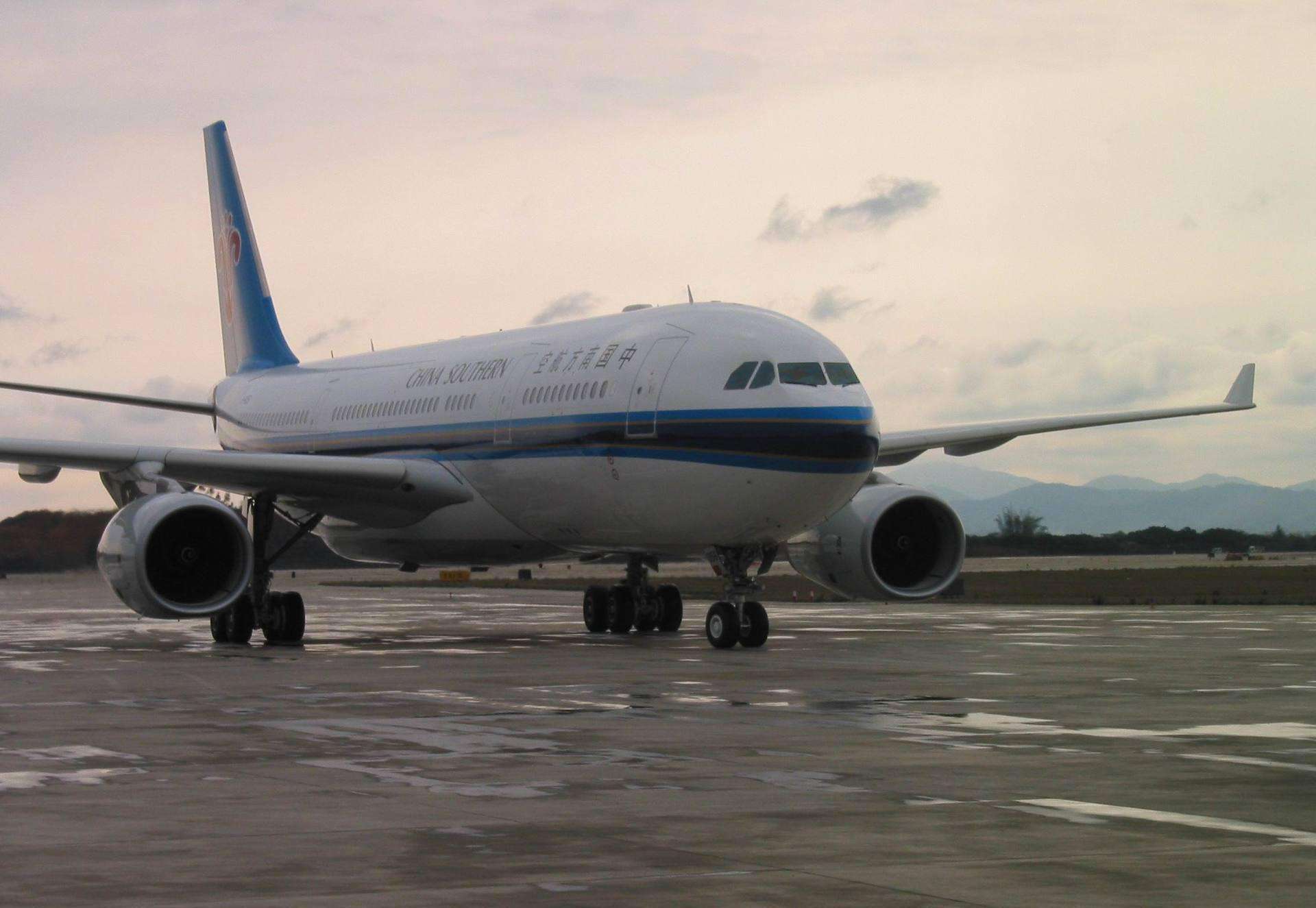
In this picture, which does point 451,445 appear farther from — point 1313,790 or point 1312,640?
point 1313,790

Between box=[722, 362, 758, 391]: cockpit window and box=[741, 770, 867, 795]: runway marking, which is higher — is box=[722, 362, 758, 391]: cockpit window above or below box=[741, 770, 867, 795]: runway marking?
above

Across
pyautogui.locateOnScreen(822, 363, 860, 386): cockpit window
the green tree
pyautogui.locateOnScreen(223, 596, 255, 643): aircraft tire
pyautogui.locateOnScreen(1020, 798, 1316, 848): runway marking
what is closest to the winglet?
pyautogui.locateOnScreen(822, 363, 860, 386): cockpit window

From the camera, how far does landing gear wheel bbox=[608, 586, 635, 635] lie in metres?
22.9

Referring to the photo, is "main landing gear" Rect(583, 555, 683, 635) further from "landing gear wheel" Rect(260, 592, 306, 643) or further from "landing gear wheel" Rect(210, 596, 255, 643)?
"landing gear wheel" Rect(210, 596, 255, 643)

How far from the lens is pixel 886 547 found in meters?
21.8

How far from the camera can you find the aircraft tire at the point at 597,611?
2311cm

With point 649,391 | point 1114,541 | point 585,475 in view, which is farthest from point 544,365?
point 1114,541

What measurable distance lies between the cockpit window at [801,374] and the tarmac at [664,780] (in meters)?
2.78

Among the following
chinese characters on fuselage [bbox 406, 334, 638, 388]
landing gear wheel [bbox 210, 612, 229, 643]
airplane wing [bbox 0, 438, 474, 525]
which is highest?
chinese characters on fuselage [bbox 406, 334, 638, 388]

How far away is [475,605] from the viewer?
118 ft

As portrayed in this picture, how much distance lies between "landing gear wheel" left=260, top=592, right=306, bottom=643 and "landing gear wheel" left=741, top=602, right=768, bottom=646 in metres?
5.93

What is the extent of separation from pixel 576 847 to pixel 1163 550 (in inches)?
3366

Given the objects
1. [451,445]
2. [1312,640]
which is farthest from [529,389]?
[1312,640]

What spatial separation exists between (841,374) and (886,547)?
11.4ft
